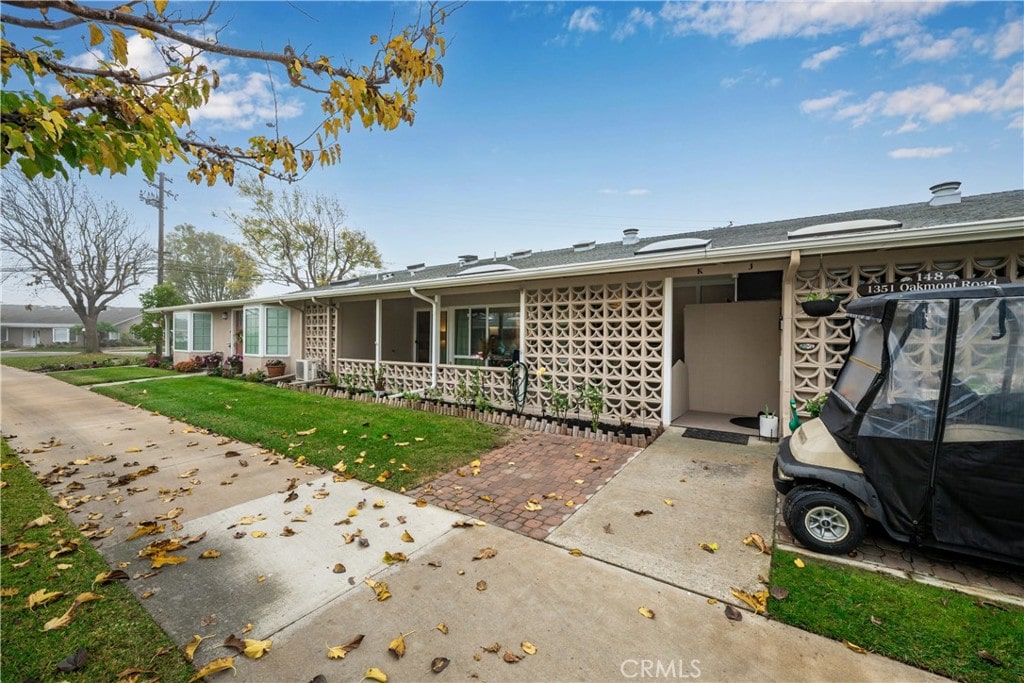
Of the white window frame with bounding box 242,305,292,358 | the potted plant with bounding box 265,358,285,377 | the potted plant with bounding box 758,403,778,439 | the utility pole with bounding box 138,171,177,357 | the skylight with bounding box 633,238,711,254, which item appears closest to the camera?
the potted plant with bounding box 758,403,778,439

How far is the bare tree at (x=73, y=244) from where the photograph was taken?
2223cm

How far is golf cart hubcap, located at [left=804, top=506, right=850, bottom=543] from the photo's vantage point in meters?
3.06

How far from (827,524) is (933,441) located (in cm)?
94

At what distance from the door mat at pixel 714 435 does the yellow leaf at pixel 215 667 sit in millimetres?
5975

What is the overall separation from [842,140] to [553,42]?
25.0 feet

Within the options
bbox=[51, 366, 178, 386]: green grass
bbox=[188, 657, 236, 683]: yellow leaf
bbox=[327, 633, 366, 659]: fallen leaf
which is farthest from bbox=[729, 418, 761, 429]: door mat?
bbox=[51, 366, 178, 386]: green grass

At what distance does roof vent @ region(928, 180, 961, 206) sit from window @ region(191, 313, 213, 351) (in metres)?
23.0

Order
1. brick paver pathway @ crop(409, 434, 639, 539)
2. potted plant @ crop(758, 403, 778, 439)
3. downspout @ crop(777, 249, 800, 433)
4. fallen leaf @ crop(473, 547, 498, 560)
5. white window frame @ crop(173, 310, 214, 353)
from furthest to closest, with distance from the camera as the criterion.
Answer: white window frame @ crop(173, 310, 214, 353) < potted plant @ crop(758, 403, 778, 439) < downspout @ crop(777, 249, 800, 433) < brick paver pathway @ crop(409, 434, 639, 539) < fallen leaf @ crop(473, 547, 498, 560)

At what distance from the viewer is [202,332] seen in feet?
56.7

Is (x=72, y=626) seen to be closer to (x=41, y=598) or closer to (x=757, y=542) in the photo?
(x=41, y=598)

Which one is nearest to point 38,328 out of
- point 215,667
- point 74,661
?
point 74,661

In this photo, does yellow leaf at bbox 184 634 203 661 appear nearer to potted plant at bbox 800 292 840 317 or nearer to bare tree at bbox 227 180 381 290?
potted plant at bbox 800 292 840 317

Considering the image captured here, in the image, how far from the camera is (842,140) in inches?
384

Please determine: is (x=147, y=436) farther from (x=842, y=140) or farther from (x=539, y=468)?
(x=842, y=140)
